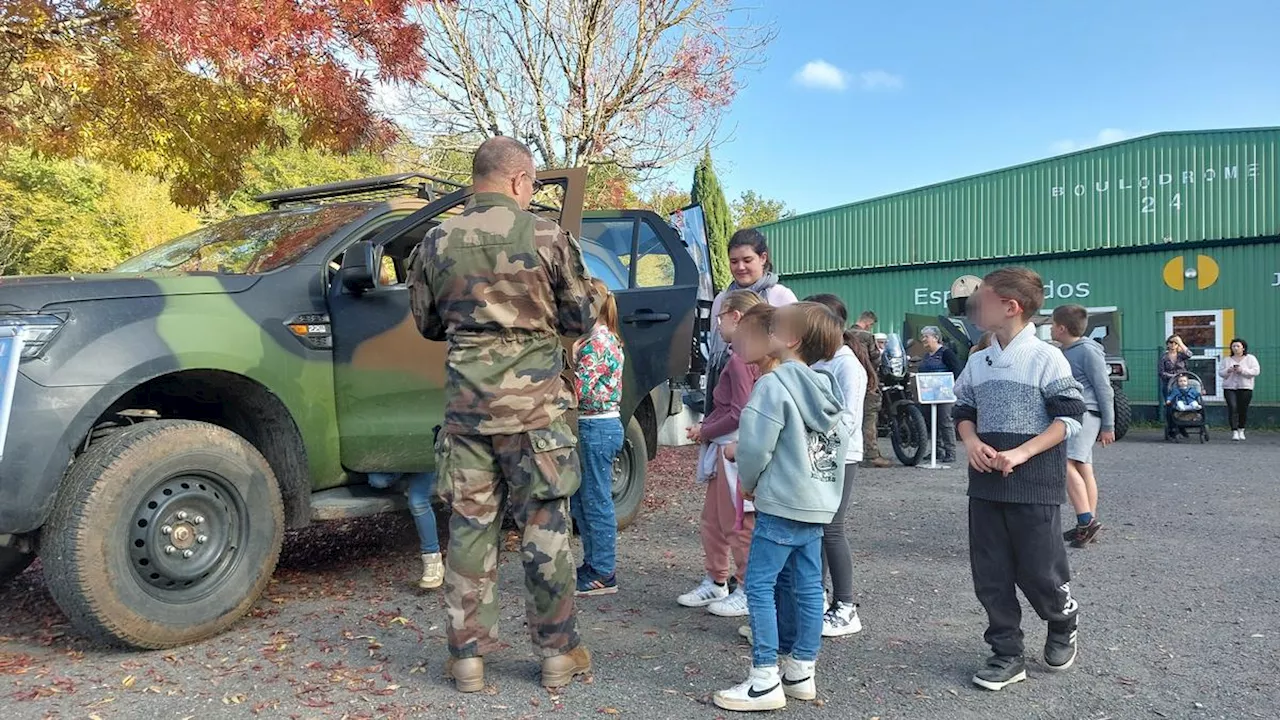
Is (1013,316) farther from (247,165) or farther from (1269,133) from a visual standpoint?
(1269,133)

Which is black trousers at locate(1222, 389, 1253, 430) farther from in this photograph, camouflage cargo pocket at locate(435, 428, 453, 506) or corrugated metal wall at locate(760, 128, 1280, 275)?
camouflage cargo pocket at locate(435, 428, 453, 506)

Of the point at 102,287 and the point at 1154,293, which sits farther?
the point at 1154,293

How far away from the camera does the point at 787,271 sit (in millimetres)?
23094

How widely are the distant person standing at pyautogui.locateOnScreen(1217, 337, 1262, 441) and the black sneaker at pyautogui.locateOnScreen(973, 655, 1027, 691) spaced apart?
42.9ft

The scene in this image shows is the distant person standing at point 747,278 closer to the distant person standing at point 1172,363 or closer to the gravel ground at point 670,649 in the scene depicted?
the gravel ground at point 670,649

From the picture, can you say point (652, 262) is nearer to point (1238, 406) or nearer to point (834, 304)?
point (834, 304)

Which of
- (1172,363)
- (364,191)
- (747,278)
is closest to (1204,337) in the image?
(1172,363)

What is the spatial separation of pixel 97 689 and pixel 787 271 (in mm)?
20776

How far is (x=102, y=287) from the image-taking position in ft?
12.5

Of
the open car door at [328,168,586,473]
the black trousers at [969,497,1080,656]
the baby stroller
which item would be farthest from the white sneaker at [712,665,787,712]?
the baby stroller

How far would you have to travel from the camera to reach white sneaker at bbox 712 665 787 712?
3.16m

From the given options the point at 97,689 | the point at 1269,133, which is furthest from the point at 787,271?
the point at 97,689

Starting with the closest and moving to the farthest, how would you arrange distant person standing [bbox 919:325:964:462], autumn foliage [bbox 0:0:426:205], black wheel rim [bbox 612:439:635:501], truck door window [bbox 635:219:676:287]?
autumn foliage [bbox 0:0:426:205]
black wheel rim [bbox 612:439:635:501]
truck door window [bbox 635:219:676:287]
distant person standing [bbox 919:325:964:462]

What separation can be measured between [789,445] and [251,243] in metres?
3.17
